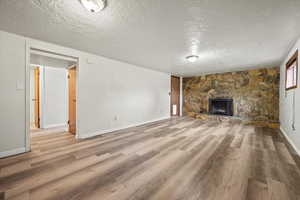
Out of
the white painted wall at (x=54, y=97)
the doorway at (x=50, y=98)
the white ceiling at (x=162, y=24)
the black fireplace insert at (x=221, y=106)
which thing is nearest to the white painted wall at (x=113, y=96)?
the white ceiling at (x=162, y=24)

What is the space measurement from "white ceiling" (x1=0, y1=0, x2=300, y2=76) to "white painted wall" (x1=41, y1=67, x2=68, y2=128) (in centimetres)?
240

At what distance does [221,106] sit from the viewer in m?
5.96

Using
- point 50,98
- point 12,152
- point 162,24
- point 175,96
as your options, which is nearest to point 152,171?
point 162,24

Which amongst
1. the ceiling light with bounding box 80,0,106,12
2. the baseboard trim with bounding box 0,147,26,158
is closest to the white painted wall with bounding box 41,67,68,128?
the baseboard trim with bounding box 0,147,26,158

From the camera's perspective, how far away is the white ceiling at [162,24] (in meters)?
1.54

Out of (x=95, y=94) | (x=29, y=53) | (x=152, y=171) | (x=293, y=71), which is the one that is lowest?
(x=152, y=171)

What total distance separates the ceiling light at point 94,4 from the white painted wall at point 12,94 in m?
1.81

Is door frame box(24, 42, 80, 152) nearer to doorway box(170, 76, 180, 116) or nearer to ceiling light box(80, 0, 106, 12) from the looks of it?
ceiling light box(80, 0, 106, 12)

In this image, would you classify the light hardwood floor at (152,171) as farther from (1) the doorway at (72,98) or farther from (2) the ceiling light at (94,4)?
Answer: (2) the ceiling light at (94,4)

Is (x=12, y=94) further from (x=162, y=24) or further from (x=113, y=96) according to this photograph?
(x=162, y=24)

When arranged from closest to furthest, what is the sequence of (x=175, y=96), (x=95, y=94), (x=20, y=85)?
(x=20, y=85)
(x=95, y=94)
(x=175, y=96)

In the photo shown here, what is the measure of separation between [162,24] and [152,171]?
2.12 metres

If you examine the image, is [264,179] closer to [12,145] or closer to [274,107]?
[12,145]

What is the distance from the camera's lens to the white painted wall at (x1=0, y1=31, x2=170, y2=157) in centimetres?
225
